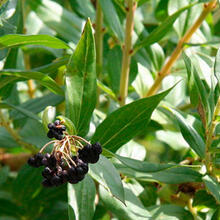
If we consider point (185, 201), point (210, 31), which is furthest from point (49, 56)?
point (185, 201)

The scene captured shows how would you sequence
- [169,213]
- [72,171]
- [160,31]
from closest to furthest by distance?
[72,171]
[169,213]
[160,31]

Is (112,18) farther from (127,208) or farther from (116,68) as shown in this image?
(127,208)

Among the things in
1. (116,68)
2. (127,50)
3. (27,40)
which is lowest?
(116,68)

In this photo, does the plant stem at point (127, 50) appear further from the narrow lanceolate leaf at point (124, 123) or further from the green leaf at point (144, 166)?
the green leaf at point (144, 166)

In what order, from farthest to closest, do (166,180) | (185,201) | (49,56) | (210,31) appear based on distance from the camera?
(49,56) → (210,31) → (185,201) → (166,180)

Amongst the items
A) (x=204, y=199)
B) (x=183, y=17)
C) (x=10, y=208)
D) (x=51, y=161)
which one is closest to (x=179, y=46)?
(x=183, y=17)

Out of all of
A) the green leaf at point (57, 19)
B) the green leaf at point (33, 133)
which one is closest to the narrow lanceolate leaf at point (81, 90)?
the green leaf at point (33, 133)

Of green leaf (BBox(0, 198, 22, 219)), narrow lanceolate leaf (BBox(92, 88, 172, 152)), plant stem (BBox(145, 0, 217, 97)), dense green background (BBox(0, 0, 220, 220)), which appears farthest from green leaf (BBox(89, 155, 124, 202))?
green leaf (BBox(0, 198, 22, 219))

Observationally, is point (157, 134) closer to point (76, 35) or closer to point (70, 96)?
point (76, 35)
